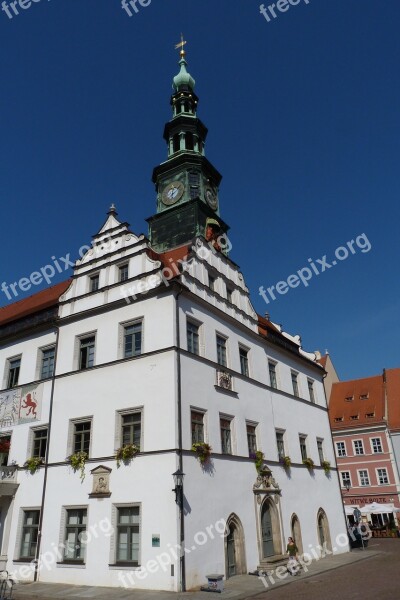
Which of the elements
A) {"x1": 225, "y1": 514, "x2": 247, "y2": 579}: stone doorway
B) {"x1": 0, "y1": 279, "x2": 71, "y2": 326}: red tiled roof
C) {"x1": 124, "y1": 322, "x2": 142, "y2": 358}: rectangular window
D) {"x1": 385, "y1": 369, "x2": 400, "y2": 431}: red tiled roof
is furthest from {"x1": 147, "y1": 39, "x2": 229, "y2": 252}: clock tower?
{"x1": 385, "y1": 369, "x2": 400, "y2": 431}: red tiled roof

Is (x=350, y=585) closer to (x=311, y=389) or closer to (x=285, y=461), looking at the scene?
(x=285, y=461)

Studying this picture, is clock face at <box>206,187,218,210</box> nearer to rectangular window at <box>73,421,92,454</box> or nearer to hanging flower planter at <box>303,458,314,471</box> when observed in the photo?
rectangular window at <box>73,421,92,454</box>

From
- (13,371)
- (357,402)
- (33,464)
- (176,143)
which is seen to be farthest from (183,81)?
(357,402)

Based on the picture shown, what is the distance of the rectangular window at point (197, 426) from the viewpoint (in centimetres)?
1867

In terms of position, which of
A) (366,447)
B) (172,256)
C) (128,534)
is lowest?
(128,534)

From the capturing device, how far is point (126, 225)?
75.6 ft

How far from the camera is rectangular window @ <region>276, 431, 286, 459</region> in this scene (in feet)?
81.7

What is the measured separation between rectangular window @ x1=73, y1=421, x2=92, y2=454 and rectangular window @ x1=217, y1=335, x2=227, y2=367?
6.51 m

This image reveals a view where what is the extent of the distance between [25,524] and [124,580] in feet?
19.5

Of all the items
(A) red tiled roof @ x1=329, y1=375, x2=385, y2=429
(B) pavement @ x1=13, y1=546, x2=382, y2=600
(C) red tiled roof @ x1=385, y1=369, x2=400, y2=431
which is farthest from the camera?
(A) red tiled roof @ x1=329, y1=375, x2=385, y2=429

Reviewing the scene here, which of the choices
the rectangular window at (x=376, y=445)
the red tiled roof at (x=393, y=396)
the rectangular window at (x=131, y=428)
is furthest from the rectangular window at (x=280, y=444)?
the red tiled roof at (x=393, y=396)

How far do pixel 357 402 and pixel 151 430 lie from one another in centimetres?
3957

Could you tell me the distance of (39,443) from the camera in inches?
829

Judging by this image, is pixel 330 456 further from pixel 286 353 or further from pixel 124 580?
pixel 124 580
